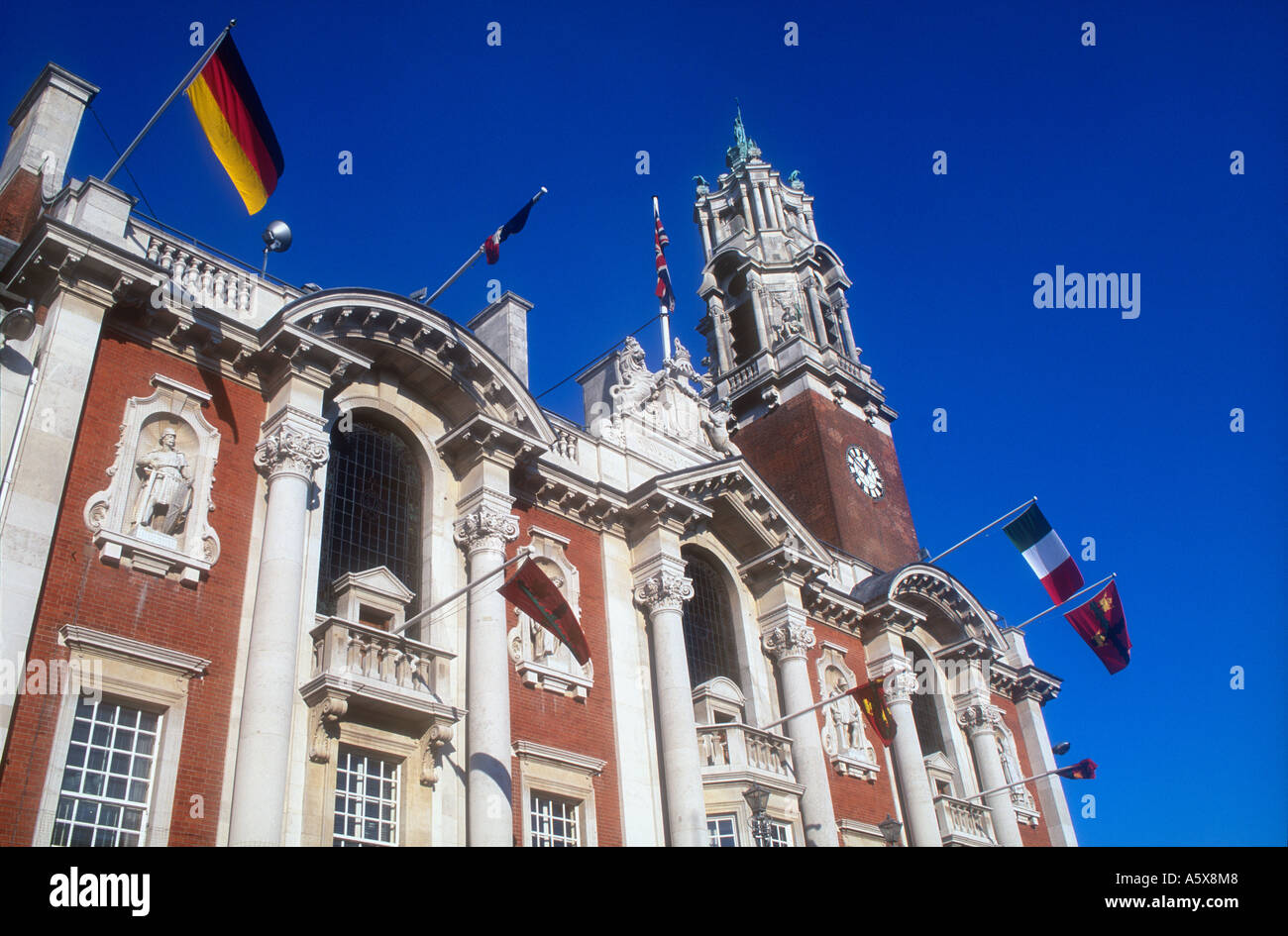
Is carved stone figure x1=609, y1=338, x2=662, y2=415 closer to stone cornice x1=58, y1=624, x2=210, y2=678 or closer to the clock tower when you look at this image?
the clock tower

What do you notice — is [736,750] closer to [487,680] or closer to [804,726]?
[804,726]

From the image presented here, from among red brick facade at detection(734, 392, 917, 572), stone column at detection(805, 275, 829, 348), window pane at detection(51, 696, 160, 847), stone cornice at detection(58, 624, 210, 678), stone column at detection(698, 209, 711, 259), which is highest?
stone column at detection(698, 209, 711, 259)

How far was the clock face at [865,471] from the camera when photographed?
38.2 m

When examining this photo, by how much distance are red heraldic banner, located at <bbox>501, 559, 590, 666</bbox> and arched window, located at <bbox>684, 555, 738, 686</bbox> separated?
6.77 meters

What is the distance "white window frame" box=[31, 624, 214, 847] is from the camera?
1413 cm

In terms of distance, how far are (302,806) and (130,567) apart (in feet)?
13.5

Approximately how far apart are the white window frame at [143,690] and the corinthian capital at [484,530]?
5.58 m

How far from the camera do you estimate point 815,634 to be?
2798 cm

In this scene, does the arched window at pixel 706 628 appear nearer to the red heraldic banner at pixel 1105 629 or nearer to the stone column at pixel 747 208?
the red heraldic banner at pixel 1105 629

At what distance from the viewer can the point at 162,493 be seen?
16.4 meters

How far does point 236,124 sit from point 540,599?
8.81 meters

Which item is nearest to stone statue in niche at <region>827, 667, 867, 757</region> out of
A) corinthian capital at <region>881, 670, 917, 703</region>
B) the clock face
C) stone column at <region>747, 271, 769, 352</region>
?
corinthian capital at <region>881, 670, 917, 703</region>
